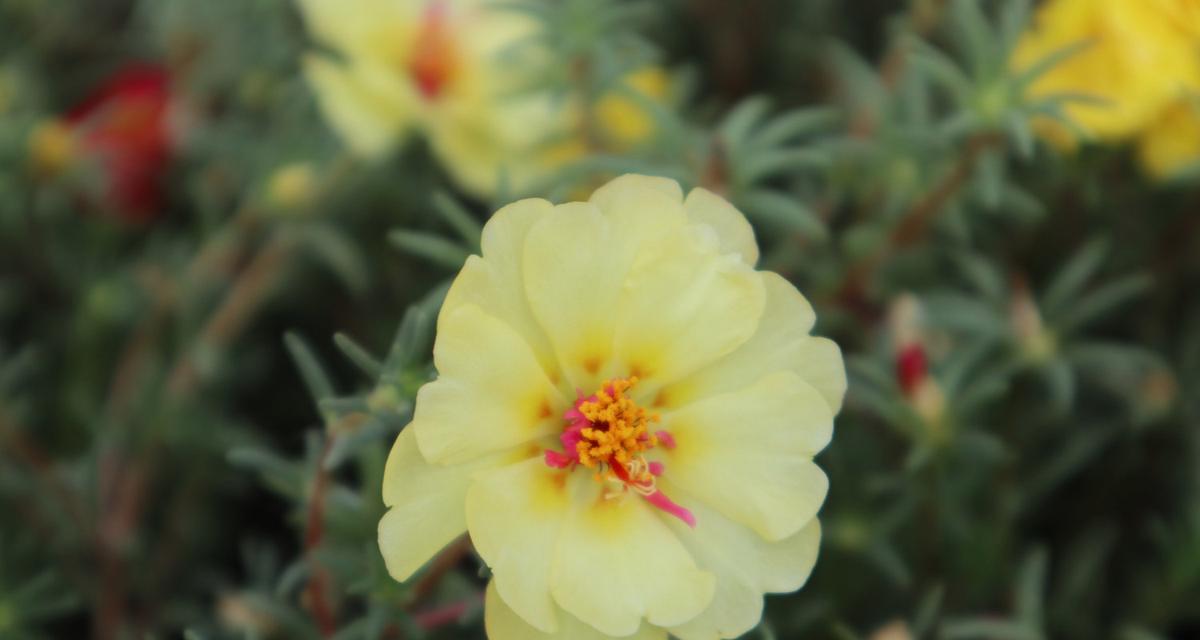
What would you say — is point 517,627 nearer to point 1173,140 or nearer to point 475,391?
point 475,391

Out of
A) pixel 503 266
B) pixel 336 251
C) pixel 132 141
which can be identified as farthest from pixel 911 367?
pixel 132 141

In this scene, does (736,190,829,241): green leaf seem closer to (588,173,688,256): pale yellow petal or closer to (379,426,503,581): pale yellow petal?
(588,173,688,256): pale yellow petal

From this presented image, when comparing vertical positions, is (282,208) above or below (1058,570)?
above

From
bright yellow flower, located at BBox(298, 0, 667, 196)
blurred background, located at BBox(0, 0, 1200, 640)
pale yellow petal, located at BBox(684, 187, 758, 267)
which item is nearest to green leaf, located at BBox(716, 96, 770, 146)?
blurred background, located at BBox(0, 0, 1200, 640)

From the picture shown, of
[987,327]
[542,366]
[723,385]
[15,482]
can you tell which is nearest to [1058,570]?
[987,327]

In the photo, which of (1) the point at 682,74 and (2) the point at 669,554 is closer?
(2) the point at 669,554

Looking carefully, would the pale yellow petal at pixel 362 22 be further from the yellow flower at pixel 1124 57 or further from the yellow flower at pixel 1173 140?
the yellow flower at pixel 1173 140

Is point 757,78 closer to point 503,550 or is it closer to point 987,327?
point 987,327

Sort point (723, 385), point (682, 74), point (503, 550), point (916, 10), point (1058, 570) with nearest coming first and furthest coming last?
point (503, 550) → point (723, 385) → point (1058, 570) → point (916, 10) → point (682, 74)
